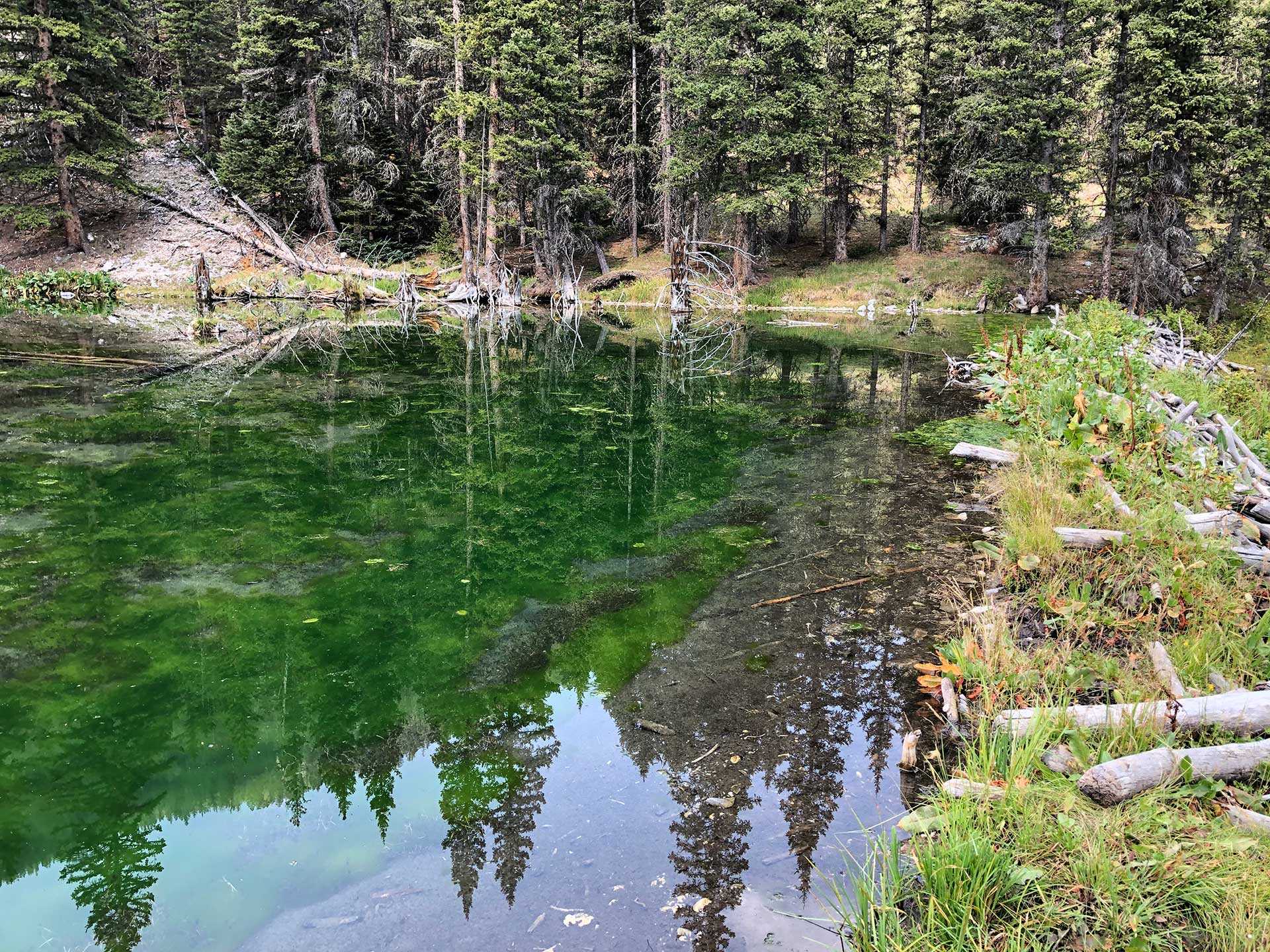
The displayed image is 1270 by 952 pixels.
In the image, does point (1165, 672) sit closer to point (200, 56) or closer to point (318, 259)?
point (318, 259)

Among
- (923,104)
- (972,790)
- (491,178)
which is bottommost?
(972,790)

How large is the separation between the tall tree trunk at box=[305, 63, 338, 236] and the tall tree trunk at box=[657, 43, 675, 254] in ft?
47.9

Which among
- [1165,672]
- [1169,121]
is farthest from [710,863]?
[1169,121]

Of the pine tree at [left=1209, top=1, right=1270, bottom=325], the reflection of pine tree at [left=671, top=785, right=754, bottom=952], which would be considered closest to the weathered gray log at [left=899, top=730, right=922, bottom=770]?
the reflection of pine tree at [left=671, top=785, right=754, bottom=952]

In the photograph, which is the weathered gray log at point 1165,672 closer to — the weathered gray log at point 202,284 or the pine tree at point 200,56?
the weathered gray log at point 202,284

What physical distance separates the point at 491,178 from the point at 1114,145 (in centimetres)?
2285

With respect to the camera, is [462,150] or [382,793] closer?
[382,793]

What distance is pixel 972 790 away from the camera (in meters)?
3.86

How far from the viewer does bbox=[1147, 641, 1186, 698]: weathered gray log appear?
4.21 meters

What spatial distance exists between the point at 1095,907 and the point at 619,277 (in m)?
35.2

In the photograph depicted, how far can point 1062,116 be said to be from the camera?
30.0 meters

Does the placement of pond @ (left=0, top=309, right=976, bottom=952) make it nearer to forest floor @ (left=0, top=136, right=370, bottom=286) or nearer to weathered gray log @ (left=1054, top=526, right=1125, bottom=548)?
Result: weathered gray log @ (left=1054, top=526, right=1125, bottom=548)

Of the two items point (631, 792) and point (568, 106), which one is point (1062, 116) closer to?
point (568, 106)

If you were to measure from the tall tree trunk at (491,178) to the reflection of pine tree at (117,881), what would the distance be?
29312 millimetres
